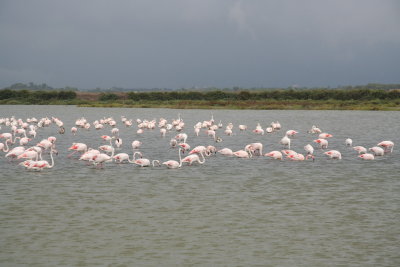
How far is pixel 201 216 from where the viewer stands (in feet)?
41.4

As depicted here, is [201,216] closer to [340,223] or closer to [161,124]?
[340,223]

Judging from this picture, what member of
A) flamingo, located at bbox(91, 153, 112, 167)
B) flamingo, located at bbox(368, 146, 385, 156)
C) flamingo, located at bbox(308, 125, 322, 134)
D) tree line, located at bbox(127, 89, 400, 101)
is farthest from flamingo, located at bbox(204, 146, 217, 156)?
tree line, located at bbox(127, 89, 400, 101)

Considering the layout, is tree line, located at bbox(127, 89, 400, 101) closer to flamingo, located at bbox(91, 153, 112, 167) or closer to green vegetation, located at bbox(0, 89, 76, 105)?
green vegetation, located at bbox(0, 89, 76, 105)

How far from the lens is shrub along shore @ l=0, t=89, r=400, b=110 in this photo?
6694cm

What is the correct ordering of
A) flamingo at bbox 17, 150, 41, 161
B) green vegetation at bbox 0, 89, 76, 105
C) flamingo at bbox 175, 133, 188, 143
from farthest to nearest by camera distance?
green vegetation at bbox 0, 89, 76, 105, flamingo at bbox 175, 133, 188, 143, flamingo at bbox 17, 150, 41, 161

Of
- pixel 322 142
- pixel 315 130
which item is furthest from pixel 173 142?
pixel 315 130

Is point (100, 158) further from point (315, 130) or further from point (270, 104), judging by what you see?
point (270, 104)

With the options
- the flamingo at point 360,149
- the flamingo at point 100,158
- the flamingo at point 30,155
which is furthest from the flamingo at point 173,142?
the flamingo at point 360,149

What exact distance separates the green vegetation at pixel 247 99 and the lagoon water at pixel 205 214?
46.2 m

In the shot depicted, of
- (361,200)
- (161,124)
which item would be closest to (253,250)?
(361,200)

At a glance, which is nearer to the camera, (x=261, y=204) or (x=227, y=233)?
(x=227, y=233)

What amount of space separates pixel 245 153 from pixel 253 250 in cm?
1190

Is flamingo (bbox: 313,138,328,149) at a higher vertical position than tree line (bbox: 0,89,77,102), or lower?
lower

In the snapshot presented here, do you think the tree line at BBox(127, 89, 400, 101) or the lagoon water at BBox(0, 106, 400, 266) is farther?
the tree line at BBox(127, 89, 400, 101)
